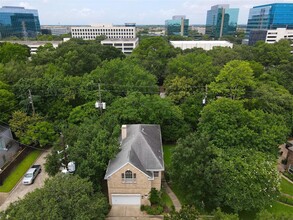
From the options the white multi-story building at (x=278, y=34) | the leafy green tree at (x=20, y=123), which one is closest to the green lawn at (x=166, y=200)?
the leafy green tree at (x=20, y=123)

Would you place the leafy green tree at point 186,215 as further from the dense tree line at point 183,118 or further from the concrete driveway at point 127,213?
the concrete driveway at point 127,213

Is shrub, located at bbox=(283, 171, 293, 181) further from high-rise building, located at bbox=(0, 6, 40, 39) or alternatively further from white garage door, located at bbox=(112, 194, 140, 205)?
high-rise building, located at bbox=(0, 6, 40, 39)

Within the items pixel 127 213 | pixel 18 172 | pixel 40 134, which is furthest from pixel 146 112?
pixel 18 172

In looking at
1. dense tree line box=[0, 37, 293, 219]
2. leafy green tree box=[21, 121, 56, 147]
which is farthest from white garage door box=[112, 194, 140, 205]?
leafy green tree box=[21, 121, 56, 147]

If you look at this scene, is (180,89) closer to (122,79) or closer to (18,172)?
(122,79)

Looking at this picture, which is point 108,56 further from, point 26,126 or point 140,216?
point 140,216

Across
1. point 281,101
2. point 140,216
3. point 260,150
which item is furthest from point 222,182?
point 281,101
